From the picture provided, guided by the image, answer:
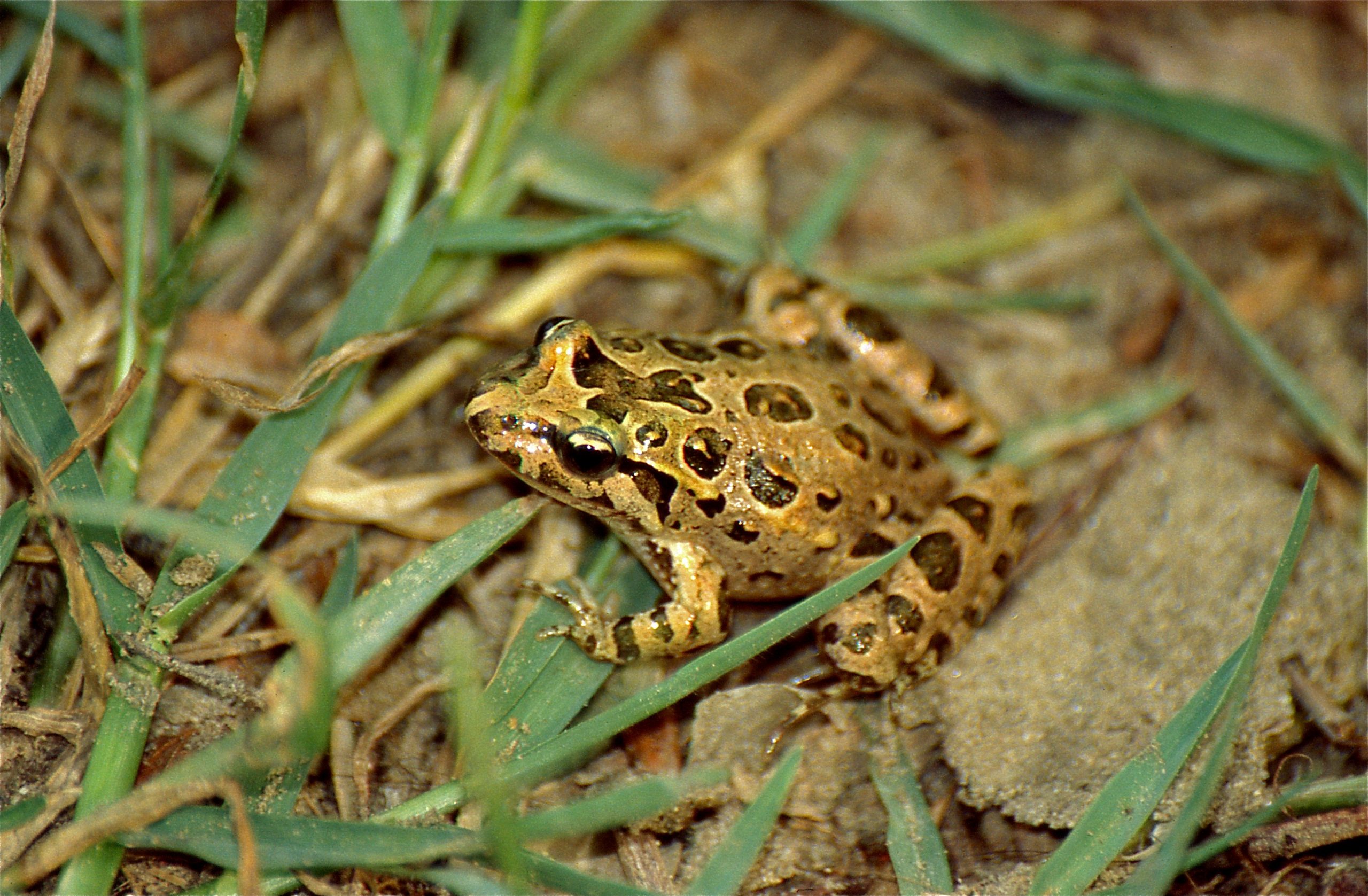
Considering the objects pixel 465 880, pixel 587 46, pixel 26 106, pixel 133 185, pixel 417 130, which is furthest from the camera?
pixel 587 46

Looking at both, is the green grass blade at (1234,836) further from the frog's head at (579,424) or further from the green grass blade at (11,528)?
the green grass blade at (11,528)

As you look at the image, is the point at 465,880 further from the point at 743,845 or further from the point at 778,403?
the point at 778,403

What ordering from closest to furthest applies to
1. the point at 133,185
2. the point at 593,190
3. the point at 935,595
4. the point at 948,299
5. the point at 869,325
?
the point at 935,595
the point at 133,185
the point at 869,325
the point at 593,190
the point at 948,299

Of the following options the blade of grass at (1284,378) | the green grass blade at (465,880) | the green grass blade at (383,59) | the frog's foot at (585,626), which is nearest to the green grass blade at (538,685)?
the frog's foot at (585,626)

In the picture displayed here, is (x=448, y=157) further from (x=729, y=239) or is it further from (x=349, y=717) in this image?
(x=349, y=717)

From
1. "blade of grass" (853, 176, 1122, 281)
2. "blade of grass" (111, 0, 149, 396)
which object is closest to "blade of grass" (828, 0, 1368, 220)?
"blade of grass" (853, 176, 1122, 281)

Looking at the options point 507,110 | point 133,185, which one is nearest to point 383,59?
point 507,110

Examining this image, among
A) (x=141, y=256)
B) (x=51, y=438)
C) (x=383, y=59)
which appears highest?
(x=383, y=59)
